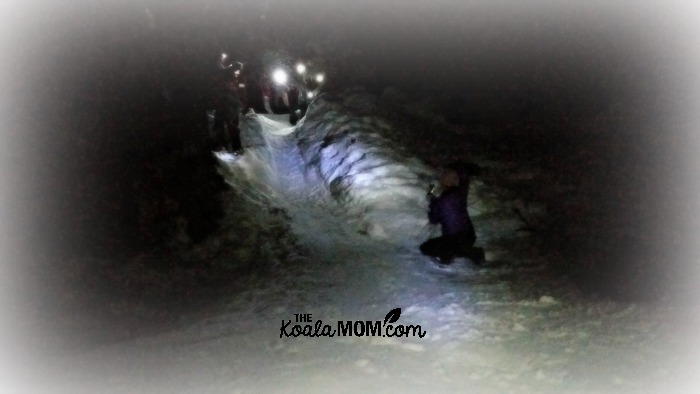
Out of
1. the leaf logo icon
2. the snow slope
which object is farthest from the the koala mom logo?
the snow slope

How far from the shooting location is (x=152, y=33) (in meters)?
11.8

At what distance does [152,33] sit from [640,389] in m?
13.0

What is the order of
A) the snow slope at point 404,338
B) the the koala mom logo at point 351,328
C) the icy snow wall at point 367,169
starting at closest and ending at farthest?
the snow slope at point 404,338 → the the koala mom logo at point 351,328 → the icy snow wall at point 367,169

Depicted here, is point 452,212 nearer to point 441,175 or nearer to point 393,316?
point 441,175

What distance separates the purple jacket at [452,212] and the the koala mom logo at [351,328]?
Answer: 3074 millimetres

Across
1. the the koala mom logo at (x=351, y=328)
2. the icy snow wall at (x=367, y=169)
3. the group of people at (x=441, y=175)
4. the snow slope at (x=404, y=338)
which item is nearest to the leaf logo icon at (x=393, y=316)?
the the koala mom logo at (x=351, y=328)

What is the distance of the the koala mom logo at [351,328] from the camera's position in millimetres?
5750

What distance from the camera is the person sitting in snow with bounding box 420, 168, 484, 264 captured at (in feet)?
28.0

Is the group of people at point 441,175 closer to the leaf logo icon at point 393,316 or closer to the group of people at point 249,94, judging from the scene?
the group of people at point 249,94

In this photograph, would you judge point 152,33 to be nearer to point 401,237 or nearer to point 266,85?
point 401,237

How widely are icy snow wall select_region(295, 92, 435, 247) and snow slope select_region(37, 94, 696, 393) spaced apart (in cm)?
20

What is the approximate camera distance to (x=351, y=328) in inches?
232

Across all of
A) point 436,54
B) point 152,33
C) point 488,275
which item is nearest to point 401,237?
point 488,275

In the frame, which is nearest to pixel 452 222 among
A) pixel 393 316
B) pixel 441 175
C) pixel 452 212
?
pixel 452 212
